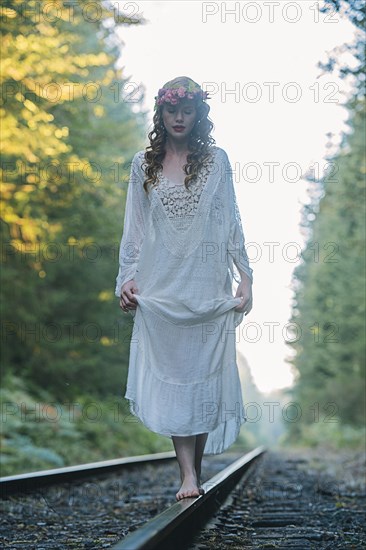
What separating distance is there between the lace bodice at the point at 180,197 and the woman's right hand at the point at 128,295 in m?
0.43

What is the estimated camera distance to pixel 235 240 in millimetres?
4812

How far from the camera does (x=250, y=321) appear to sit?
1520 centimetres

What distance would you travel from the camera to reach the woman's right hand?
4.64m

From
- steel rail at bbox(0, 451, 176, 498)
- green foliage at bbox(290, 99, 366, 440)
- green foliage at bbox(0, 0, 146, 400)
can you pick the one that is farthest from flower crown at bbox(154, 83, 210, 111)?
green foliage at bbox(290, 99, 366, 440)

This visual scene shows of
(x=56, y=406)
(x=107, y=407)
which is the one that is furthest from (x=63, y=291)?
(x=56, y=406)

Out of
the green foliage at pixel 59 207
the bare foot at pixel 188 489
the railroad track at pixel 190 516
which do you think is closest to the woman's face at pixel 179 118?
the bare foot at pixel 188 489

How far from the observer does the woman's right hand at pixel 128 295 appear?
4640 millimetres

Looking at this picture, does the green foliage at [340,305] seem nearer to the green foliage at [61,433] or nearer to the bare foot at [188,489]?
the green foliage at [61,433]

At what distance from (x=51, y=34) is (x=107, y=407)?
11.0m

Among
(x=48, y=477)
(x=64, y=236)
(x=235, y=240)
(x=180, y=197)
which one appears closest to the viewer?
(x=180, y=197)

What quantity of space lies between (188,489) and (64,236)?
548 inches

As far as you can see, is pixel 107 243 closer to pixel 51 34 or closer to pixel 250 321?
pixel 250 321

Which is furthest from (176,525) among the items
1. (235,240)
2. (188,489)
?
(235,240)

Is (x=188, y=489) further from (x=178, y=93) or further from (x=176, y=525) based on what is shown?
(x=178, y=93)
